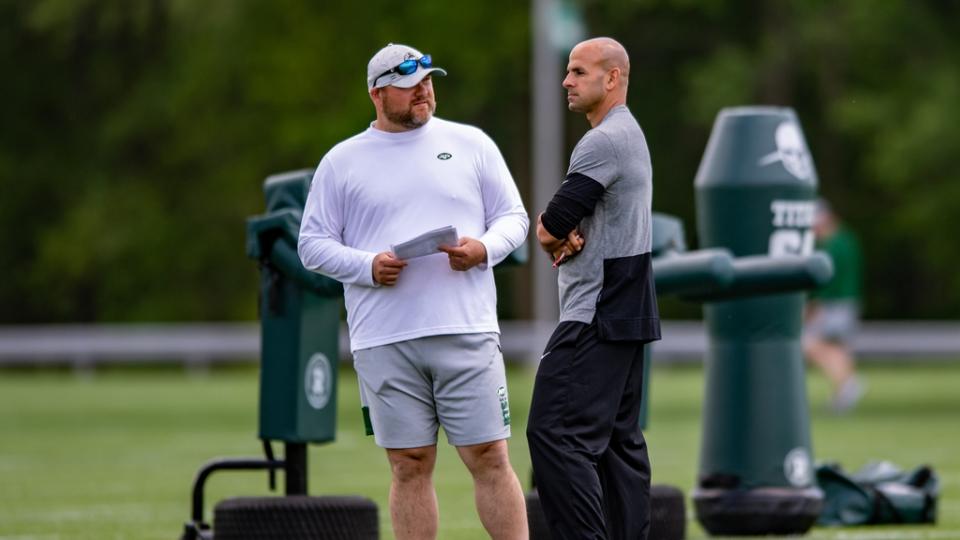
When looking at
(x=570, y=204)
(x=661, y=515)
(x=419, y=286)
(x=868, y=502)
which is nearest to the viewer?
(x=570, y=204)

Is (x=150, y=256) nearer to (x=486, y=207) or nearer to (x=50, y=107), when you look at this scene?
(x=50, y=107)

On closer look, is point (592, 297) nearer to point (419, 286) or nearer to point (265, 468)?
point (419, 286)

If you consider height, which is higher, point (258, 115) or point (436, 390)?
point (258, 115)

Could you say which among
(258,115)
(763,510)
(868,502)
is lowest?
(868,502)

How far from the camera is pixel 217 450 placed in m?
16.2

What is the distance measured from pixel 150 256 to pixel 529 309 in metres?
8.55

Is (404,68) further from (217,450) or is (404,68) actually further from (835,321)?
(835,321)

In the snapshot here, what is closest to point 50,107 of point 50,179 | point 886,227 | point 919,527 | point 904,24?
point 50,179

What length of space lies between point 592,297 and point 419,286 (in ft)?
1.91

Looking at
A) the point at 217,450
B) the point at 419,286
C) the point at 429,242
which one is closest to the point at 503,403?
the point at 419,286

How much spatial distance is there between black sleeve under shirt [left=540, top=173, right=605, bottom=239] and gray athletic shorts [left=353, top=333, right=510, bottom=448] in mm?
507

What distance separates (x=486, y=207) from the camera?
7191 millimetres

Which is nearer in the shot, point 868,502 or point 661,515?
point 661,515

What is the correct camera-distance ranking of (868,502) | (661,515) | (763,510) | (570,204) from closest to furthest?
(570,204) < (661,515) < (763,510) < (868,502)
